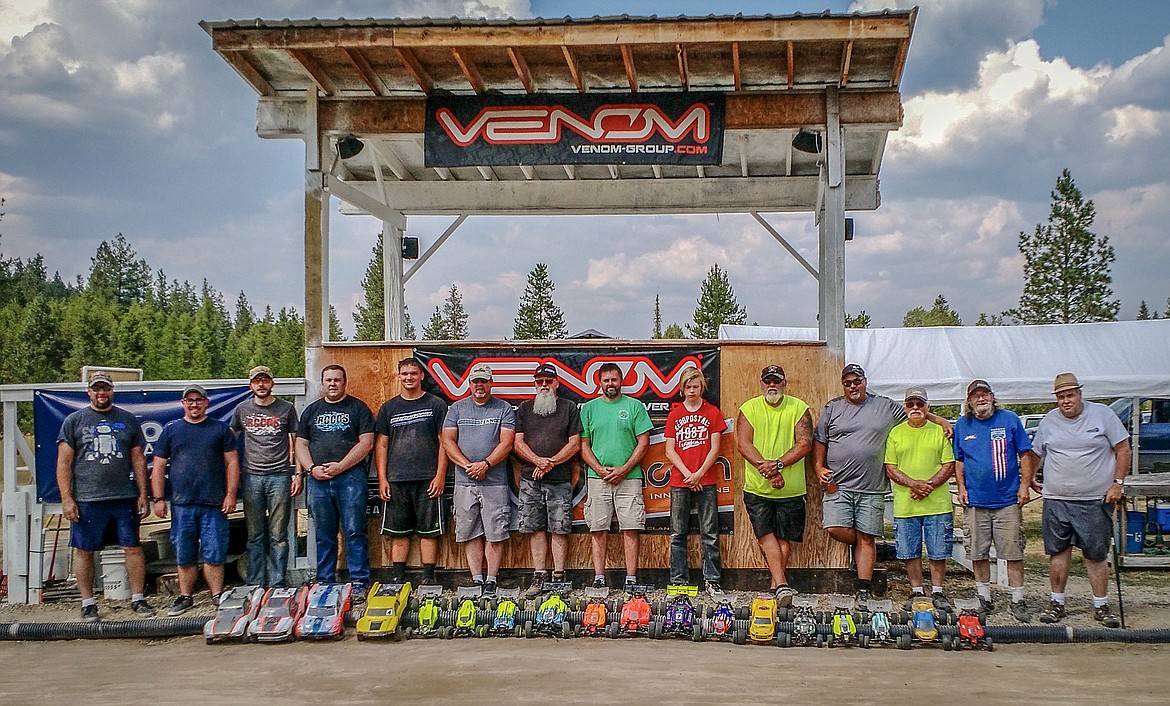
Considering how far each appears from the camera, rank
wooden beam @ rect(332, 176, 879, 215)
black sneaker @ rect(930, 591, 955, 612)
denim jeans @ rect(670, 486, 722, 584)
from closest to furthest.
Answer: black sneaker @ rect(930, 591, 955, 612) → denim jeans @ rect(670, 486, 722, 584) → wooden beam @ rect(332, 176, 879, 215)

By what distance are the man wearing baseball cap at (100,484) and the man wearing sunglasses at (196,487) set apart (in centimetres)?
21

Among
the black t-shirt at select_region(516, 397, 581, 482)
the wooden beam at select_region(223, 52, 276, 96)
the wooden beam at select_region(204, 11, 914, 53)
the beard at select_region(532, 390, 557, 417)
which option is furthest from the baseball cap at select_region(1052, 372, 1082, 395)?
the wooden beam at select_region(223, 52, 276, 96)

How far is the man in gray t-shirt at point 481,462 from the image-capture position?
7.08 metres

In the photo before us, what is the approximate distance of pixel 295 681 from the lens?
17.3 feet

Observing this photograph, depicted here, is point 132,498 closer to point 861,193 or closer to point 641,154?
point 641,154

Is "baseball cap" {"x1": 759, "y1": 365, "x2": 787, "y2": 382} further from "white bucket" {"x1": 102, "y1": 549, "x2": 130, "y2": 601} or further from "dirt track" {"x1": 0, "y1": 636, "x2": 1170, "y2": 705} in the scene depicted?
"white bucket" {"x1": 102, "y1": 549, "x2": 130, "y2": 601}

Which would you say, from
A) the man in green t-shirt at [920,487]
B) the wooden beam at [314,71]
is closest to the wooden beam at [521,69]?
the wooden beam at [314,71]

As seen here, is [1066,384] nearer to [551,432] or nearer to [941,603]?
[941,603]

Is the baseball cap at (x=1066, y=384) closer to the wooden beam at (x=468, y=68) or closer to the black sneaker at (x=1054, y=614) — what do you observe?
the black sneaker at (x=1054, y=614)

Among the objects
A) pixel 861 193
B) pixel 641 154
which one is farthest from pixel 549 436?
pixel 861 193

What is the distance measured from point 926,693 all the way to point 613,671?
5.98ft

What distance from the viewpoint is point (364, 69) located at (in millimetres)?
7355

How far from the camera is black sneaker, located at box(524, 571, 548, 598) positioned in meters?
6.96

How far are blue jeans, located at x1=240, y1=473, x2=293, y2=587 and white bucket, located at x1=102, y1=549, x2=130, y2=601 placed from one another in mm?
1116
